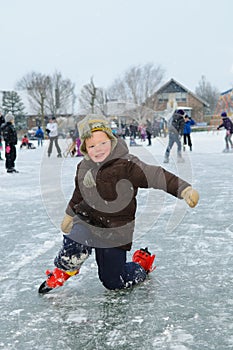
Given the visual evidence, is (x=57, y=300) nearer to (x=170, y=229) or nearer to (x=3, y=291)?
(x=3, y=291)

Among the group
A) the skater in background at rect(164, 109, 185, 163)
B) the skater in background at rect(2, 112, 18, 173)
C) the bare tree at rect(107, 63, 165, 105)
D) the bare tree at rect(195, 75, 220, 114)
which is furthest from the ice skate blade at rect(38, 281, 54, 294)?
the bare tree at rect(195, 75, 220, 114)

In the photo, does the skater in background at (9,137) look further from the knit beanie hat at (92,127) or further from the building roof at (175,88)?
the building roof at (175,88)

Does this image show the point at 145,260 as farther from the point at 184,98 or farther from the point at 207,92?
the point at 207,92

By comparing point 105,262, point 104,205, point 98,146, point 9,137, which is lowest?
point 105,262

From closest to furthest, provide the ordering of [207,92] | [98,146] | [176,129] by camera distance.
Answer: [98,146] < [176,129] < [207,92]

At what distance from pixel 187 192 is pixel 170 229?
1739 millimetres

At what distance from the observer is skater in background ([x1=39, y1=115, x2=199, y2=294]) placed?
241cm

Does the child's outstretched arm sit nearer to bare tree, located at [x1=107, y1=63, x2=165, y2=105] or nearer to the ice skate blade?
the ice skate blade

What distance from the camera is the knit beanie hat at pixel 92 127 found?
2398 mm

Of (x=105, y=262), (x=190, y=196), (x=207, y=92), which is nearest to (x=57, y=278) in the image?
(x=105, y=262)

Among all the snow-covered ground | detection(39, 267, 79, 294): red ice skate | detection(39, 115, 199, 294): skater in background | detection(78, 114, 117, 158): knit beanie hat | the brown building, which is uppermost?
the brown building

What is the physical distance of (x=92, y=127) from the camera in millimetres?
2402

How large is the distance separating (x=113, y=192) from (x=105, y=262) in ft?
1.30

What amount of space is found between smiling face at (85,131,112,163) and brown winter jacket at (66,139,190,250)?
36mm
